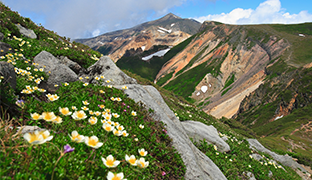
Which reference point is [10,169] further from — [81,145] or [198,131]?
[198,131]

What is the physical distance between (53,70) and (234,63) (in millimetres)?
131561

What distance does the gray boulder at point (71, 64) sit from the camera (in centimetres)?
967

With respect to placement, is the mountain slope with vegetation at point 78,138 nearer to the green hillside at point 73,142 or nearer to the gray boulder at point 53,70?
the green hillside at point 73,142

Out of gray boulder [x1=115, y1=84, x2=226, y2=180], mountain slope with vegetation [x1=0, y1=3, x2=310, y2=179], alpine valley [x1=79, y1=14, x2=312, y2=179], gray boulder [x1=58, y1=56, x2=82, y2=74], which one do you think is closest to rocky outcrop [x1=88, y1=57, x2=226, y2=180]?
gray boulder [x1=115, y1=84, x2=226, y2=180]

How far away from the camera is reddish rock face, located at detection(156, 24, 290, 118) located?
9261cm

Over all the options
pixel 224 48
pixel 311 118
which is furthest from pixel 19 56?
pixel 224 48

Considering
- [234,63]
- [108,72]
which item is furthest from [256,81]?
[108,72]

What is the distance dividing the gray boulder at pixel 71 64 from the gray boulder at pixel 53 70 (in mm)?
1163

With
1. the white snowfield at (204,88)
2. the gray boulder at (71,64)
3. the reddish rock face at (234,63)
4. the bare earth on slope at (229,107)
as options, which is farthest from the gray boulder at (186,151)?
the white snowfield at (204,88)

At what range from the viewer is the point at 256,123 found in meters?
64.5

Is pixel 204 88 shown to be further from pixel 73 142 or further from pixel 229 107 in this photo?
pixel 73 142

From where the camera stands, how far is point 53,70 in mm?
7840

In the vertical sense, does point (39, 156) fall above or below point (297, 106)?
above

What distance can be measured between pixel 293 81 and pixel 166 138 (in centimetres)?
8730
